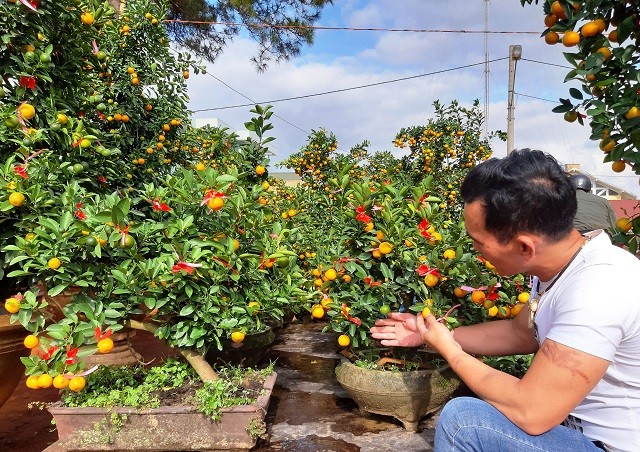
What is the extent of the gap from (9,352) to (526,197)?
7.57ft

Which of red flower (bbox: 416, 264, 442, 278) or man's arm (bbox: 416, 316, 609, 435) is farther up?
red flower (bbox: 416, 264, 442, 278)

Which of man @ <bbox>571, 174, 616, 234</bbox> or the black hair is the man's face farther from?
man @ <bbox>571, 174, 616, 234</bbox>

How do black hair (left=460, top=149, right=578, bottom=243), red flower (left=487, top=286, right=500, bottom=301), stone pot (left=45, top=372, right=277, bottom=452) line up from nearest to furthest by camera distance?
black hair (left=460, top=149, right=578, bottom=243) → stone pot (left=45, top=372, right=277, bottom=452) → red flower (left=487, top=286, right=500, bottom=301)

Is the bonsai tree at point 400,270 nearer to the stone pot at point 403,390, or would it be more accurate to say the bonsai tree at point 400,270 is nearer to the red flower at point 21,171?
the stone pot at point 403,390

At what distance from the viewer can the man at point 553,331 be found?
3.72 feet

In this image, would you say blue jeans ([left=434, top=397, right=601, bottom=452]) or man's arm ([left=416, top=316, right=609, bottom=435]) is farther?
blue jeans ([left=434, top=397, right=601, bottom=452])

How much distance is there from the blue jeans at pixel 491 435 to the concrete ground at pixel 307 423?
1.19 metres

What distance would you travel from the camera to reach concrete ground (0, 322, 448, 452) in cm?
248

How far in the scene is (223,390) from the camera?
7.55 feet

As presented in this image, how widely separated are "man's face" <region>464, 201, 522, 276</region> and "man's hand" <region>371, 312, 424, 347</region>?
56 centimetres

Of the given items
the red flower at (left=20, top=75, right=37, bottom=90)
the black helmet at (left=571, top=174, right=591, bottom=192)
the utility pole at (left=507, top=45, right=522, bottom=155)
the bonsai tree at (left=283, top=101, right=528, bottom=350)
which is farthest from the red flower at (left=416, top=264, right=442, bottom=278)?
the utility pole at (left=507, top=45, right=522, bottom=155)

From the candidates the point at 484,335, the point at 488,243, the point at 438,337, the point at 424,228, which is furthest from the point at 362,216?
the point at 488,243

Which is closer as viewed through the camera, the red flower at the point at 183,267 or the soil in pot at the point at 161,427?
the red flower at the point at 183,267

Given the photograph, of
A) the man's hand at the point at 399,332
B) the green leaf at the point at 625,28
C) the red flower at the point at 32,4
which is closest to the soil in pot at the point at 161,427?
the man's hand at the point at 399,332
